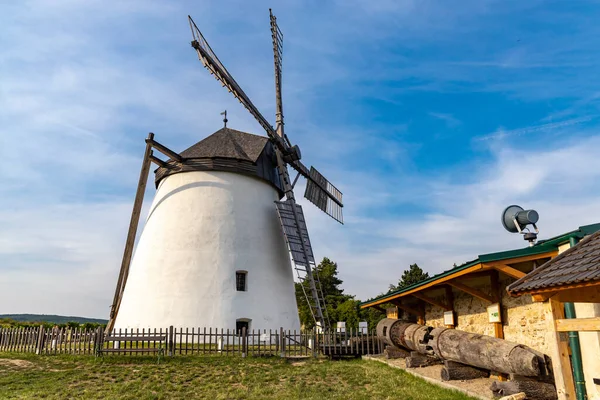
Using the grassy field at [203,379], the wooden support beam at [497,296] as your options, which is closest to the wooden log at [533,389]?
the grassy field at [203,379]

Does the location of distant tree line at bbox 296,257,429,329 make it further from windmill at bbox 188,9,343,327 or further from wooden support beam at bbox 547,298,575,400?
wooden support beam at bbox 547,298,575,400

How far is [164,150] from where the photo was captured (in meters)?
19.4

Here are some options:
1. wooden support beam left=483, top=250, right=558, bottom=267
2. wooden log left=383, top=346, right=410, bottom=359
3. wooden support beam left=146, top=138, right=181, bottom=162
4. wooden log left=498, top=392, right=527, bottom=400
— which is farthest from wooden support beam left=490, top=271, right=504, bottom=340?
wooden support beam left=146, top=138, right=181, bottom=162

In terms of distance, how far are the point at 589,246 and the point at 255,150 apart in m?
16.7

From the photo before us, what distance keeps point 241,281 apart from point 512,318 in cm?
1202

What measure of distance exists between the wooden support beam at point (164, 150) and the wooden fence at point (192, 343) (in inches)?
300

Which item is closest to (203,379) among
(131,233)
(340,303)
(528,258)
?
(528,258)

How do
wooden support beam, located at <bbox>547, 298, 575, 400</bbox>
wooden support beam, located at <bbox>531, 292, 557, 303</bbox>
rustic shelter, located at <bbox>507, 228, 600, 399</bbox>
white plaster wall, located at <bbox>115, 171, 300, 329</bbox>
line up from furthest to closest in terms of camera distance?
white plaster wall, located at <bbox>115, 171, 300, 329</bbox> < wooden support beam, located at <bbox>531, 292, 557, 303</bbox> < wooden support beam, located at <bbox>547, 298, 575, 400</bbox> < rustic shelter, located at <bbox>507, 228, 600, 399</bbox>

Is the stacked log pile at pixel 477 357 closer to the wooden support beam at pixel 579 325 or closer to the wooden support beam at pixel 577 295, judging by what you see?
the wooden support beam at pixel 577 295

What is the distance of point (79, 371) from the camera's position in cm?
1245

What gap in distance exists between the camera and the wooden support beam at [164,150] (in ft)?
61.7

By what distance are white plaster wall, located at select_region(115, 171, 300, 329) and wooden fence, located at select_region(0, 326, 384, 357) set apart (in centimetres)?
183

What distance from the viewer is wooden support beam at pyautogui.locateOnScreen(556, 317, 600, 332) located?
5.33m

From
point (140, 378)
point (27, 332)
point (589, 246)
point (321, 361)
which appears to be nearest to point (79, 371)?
point (140, 378)
